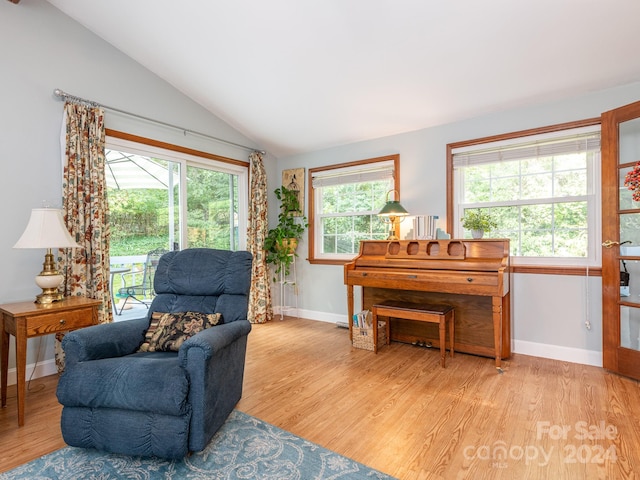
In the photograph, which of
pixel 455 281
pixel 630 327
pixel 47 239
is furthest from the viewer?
pixel 455 281

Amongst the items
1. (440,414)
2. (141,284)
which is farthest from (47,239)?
(440,414)

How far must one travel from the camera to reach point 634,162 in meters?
2.58

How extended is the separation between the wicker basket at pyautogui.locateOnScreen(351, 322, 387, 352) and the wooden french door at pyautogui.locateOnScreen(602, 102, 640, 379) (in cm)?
179

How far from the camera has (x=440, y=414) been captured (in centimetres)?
214

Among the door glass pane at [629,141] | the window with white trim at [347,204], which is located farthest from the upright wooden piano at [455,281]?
the door glass pane at [629,141]

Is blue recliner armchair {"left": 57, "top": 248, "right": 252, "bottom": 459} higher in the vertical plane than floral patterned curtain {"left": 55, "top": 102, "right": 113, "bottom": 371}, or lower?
lower

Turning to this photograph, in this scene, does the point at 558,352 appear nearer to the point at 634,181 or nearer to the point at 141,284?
the point at 634,181

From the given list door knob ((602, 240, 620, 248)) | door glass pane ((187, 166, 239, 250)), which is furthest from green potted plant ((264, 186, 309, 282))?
door knob ((602, 240, 620, 248))

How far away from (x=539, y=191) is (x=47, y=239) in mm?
4001

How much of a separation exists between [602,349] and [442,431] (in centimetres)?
184

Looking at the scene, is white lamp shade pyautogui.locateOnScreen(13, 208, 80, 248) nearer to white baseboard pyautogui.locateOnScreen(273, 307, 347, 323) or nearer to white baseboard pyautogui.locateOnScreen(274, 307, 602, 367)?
white baseboard pyautogui.locateOnScreen(273, 307, 347, 323)

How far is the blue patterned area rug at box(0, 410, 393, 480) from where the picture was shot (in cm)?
160

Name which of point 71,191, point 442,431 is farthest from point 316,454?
point 71,191

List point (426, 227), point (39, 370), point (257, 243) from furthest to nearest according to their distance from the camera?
point (257, 243) → point (426, 227) → point (39, 370)
